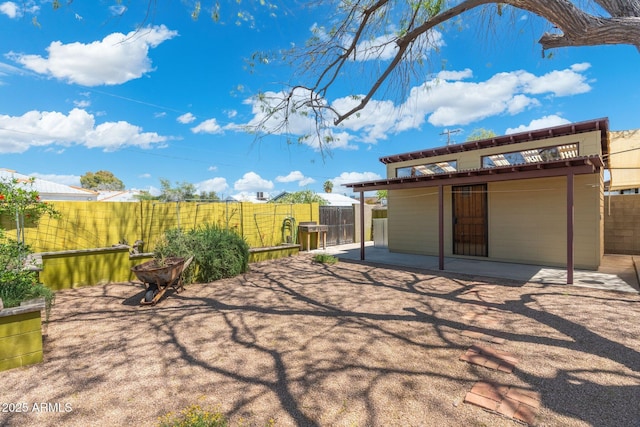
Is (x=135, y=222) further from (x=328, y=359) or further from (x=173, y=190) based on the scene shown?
(x=173, y=190)

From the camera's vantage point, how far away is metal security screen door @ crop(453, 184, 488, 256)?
8.70m

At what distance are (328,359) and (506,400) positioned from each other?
59.4 inches

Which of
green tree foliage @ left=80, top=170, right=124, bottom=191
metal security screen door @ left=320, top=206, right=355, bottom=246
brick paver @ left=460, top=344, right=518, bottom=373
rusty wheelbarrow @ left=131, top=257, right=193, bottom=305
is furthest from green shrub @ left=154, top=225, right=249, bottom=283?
green tree foliage @ left=80, top=170, right=124, bottom=191

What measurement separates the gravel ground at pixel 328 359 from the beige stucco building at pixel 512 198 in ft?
8.06

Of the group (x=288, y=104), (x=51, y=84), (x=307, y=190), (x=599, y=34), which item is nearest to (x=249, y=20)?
(x=288, y=104)

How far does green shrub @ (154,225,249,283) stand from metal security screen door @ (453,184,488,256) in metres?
6.61

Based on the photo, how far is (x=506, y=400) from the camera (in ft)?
7.29

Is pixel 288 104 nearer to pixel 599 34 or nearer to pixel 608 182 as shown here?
pixel 599 34

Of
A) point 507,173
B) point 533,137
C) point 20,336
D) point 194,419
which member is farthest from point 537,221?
point 20,336

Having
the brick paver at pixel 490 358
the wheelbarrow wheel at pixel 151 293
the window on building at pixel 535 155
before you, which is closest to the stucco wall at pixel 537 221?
the window on building at pixel 535 155

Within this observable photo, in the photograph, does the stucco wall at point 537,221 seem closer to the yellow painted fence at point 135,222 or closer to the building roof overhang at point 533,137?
the building roof overhang at point 533,137

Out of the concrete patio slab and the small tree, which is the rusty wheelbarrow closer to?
the small tree

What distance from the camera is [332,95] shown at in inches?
194

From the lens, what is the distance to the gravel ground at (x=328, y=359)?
2.15 metres
